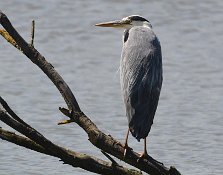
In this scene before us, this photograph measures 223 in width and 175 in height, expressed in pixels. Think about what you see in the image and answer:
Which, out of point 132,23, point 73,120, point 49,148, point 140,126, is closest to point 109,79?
point 132,23

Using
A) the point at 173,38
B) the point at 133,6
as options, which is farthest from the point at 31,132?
the point at 133,6

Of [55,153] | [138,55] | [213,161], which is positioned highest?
[138,55]

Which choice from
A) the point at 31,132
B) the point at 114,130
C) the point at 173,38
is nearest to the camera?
the point at 31,132

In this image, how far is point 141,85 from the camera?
632 centimetres

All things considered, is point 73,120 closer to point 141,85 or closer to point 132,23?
point 141,85

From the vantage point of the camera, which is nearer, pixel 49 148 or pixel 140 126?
pixel 49 148

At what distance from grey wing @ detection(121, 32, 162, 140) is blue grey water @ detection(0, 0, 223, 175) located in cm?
186

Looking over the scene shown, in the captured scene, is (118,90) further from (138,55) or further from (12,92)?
(138,55)

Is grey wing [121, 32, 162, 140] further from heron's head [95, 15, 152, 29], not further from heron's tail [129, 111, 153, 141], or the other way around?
heron's head [95, 15, 152, 29]

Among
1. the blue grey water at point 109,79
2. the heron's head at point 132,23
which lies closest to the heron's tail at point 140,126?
the heron's head at point 132,23

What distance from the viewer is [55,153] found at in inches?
217

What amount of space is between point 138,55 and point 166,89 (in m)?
3.80

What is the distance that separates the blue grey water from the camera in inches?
338

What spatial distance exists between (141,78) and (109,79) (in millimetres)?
4300
